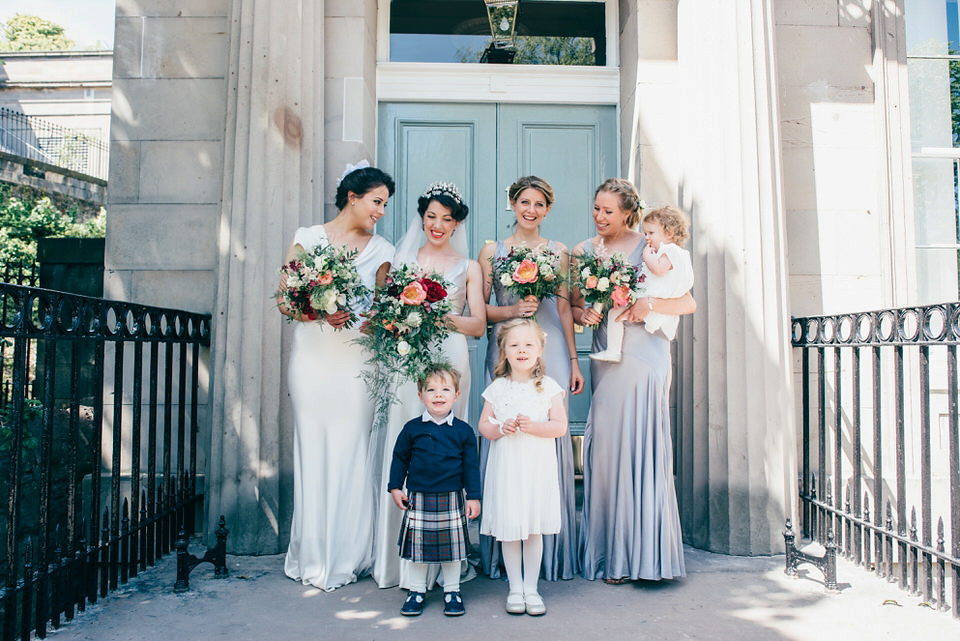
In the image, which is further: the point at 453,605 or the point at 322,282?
the point at 322,282

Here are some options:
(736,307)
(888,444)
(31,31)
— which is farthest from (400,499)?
(31,31)

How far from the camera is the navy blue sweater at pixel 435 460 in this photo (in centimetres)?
380

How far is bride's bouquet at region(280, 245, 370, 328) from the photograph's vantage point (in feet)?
12.8

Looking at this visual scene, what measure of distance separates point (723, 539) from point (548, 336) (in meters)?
1.94

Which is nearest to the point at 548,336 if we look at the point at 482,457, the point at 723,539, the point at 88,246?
the point at 482,457

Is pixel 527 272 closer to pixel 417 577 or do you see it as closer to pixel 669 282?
pixel 669 282

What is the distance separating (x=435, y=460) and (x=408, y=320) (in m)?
0.79

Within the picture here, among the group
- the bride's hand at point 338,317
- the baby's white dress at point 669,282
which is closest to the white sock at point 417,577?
the bride's hand at point 338,317

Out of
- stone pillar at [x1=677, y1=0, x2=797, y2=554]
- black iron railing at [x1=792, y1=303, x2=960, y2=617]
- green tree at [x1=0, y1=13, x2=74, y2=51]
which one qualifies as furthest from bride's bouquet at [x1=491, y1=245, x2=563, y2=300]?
green tree at [x1=0, y1=13, x2=74, y2=51]

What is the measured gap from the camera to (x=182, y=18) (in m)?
5.61

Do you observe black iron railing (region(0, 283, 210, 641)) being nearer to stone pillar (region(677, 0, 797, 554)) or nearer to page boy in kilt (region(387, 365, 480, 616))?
page boy in kilt (region(387, 365, 480, 616))

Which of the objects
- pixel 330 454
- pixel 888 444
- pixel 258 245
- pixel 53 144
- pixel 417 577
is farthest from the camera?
pixel 53 144

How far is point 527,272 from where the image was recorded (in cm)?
411

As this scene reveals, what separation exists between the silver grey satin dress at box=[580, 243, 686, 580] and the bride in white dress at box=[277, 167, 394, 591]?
145 cm
